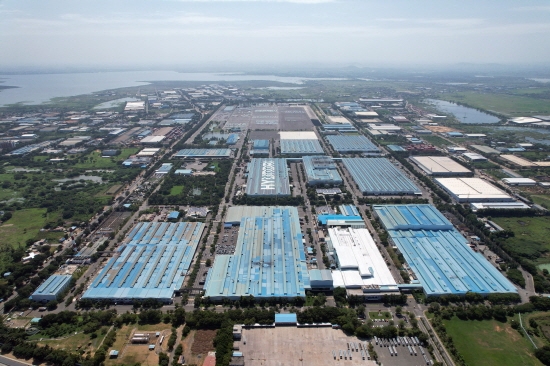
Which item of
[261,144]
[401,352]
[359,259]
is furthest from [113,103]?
[401,352]

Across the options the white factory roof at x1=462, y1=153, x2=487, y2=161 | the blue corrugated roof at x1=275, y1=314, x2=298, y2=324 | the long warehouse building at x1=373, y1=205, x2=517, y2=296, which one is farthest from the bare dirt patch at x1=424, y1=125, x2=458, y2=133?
the blue corrugated roof at x1=275, y1=314, x2=298, y2=324

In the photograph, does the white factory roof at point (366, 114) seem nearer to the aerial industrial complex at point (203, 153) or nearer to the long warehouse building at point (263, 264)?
the aerial industrial complex at point (203, 153)

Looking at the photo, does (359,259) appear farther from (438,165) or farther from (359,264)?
(438,165)

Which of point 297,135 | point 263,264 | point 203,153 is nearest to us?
point 263,264

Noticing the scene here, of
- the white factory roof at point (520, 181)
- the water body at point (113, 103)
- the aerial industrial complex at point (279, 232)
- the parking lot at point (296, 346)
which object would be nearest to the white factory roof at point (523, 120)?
the aerial industrial complex at point (279, 232)

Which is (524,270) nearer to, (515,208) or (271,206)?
(515,208)

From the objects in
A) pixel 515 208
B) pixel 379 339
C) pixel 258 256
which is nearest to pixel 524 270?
pixel 515 208

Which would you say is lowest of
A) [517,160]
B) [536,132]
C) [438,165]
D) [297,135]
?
[438,165]
